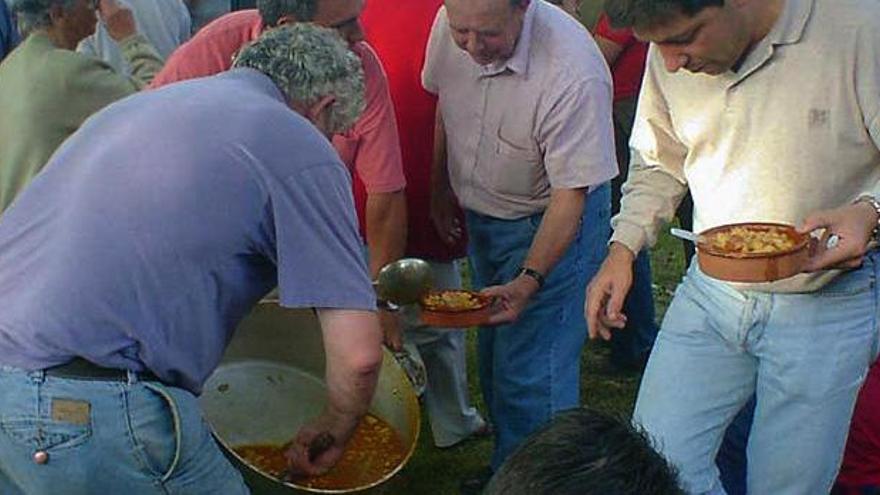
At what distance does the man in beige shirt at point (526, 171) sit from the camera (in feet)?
11.3

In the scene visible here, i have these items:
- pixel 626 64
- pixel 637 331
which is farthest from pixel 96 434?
pixel 626 64

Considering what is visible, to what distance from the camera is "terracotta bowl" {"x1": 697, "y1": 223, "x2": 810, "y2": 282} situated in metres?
2.49

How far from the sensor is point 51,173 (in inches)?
95.0

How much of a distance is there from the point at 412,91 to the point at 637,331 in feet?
5.07

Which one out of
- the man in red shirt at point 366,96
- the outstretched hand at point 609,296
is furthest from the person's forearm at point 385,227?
the outstretched hand at point 609,296

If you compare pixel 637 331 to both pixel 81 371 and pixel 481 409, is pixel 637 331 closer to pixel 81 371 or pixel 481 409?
pixel 481 409

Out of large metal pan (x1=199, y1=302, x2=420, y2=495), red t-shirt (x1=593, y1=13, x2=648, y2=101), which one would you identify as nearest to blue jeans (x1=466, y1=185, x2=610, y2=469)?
large metal pan (x1=199, y1=302, x2=420, y2=495)

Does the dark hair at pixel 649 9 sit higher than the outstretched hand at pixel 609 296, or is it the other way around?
the dark hair at pixel 649 9

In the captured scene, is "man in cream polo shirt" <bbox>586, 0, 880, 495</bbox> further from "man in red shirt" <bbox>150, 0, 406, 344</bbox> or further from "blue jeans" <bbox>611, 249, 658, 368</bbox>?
"blue jeans" <bbox>611, 249, 658, 368</bbox>

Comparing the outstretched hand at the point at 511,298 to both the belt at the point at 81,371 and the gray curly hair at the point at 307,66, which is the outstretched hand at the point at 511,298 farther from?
the belt at the point at 81,371

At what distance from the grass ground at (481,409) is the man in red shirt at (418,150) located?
7.9 inches

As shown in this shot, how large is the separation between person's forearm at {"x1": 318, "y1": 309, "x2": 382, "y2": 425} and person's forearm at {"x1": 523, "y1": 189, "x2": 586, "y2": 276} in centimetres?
102

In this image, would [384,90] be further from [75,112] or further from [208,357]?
[208,357]

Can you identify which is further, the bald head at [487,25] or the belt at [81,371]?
the bald head at [487,25]
